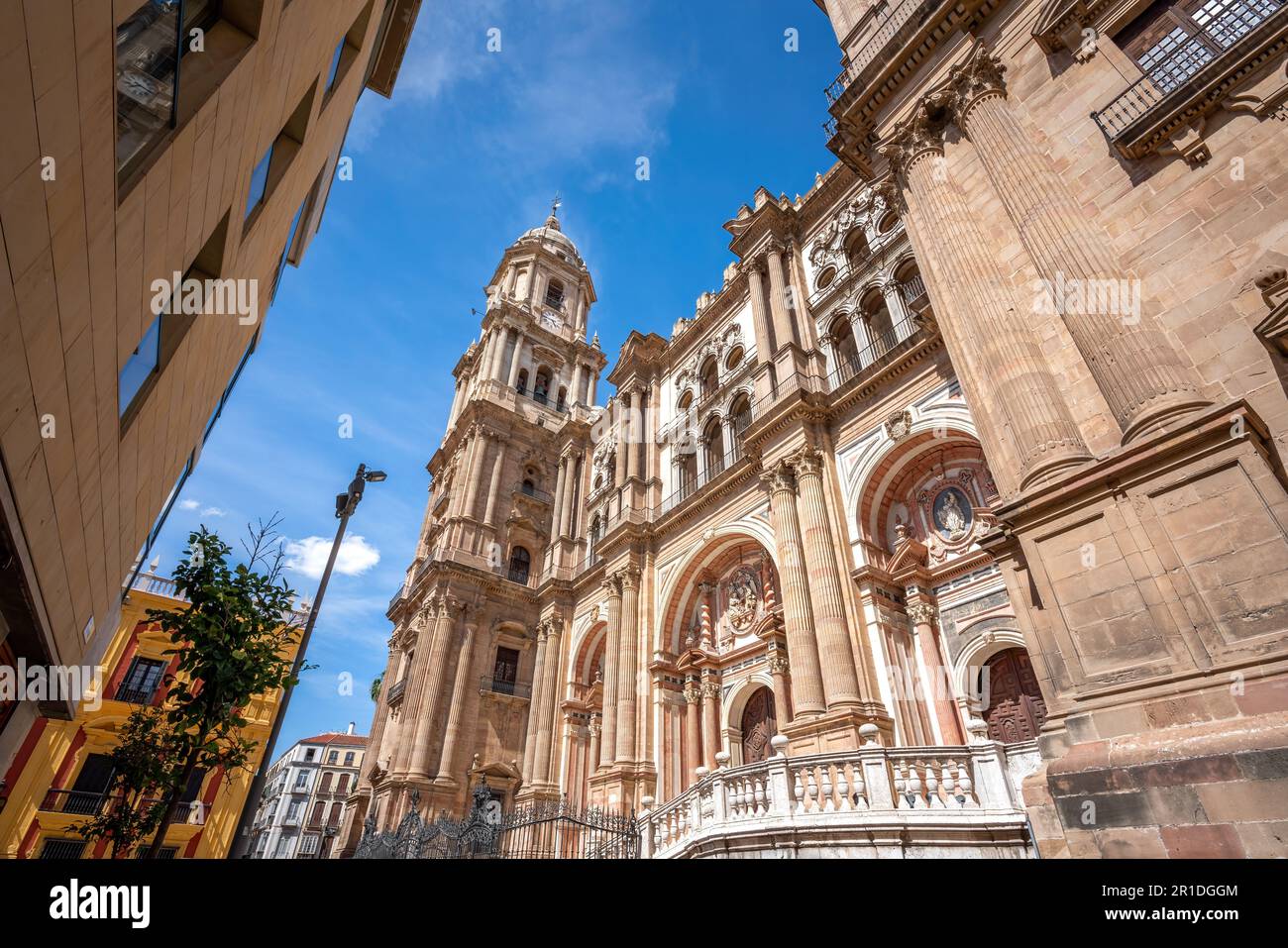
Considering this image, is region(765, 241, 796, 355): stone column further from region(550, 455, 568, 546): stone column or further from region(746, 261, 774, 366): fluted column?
region(550, 455, 568, 546): stone column

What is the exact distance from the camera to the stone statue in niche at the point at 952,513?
1348cm

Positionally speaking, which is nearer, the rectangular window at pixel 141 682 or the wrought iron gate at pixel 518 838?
the wrought iron gate at pixel 518 838

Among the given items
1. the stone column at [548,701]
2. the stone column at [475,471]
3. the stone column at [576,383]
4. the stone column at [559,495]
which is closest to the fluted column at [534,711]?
the stone column at [548,701]

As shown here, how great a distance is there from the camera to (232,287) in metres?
8.77

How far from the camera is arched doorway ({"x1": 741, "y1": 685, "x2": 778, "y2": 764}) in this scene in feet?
54.2

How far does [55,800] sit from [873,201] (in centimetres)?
3228

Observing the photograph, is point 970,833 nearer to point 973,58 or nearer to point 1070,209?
point 1070,209

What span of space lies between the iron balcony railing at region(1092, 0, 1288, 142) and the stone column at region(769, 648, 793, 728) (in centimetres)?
1253

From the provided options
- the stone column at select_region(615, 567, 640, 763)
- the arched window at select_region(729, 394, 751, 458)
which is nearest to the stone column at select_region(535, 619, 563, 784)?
the stone column at select_region(615, 567, 640, 763)

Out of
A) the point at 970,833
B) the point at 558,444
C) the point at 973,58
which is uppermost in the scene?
the point at 558,444

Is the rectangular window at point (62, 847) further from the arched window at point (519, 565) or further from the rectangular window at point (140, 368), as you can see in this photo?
the rectangular window at point (140, 368)

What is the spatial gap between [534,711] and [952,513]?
55.0 feet

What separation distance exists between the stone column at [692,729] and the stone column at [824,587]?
597 cm
